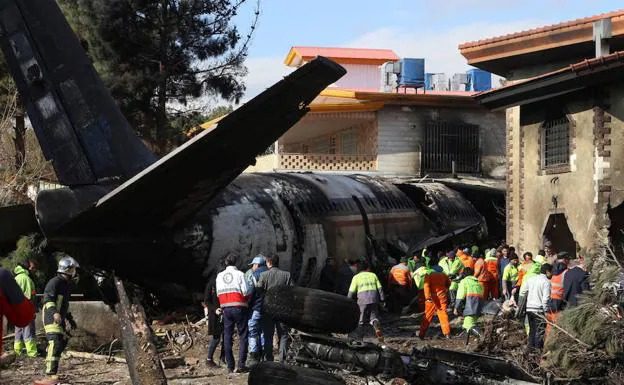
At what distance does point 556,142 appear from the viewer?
23.6 metres

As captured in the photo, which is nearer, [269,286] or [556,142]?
[269,286]

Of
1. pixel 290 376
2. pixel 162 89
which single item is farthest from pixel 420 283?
pixel 162 89

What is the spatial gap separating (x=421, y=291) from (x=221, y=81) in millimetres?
17987

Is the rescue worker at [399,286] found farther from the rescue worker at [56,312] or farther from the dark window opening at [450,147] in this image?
the dark window opening at [450,147]

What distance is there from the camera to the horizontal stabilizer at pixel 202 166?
435 inches

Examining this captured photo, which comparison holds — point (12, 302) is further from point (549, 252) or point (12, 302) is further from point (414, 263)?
point (549, 252)

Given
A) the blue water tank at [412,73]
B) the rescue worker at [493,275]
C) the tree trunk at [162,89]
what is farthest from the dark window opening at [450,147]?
the rescue worker at [493,275]

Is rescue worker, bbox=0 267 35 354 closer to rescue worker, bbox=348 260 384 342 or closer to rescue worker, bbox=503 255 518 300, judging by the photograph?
rescue worker, bbox=348 260 384 342

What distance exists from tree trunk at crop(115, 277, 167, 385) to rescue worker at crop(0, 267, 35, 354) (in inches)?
87.5

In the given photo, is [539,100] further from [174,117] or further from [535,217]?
[174,117]

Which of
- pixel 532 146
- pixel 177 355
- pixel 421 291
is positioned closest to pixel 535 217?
pixel 532 146

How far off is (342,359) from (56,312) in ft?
21.7

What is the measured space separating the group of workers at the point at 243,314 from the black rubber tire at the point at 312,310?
14.7 feet

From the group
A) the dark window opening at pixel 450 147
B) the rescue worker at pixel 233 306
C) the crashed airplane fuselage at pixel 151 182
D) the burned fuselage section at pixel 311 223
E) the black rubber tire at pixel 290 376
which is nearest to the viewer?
the black rubber tire at pixel 290 376
